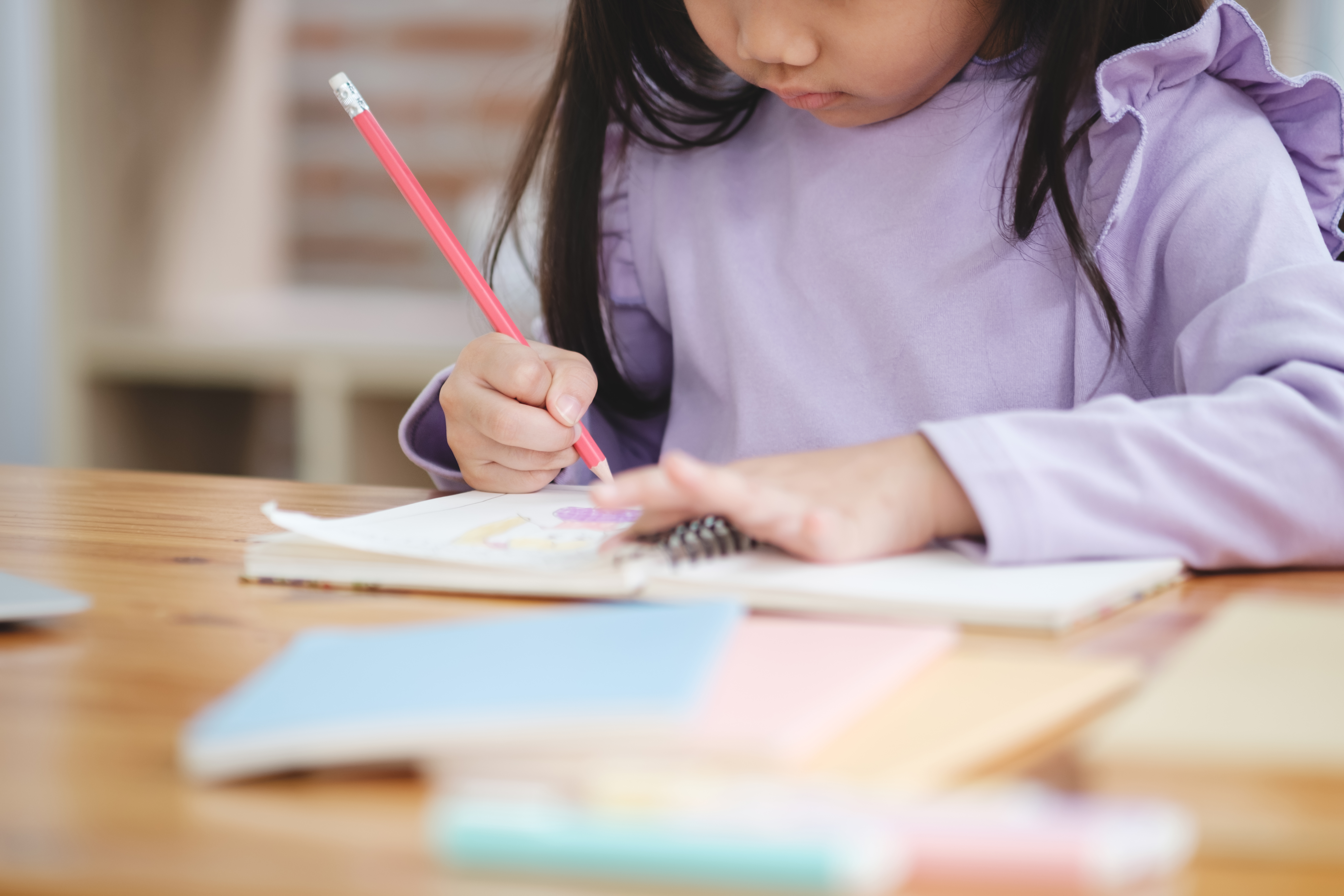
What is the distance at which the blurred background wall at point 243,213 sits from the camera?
5.62 ft

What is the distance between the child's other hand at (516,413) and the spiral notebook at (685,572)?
104 millimetres

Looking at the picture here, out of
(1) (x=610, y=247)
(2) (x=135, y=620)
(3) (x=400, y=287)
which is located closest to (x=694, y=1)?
(1) (x=610, y=247)

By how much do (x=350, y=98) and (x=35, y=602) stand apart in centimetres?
33

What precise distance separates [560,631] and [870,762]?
104mm

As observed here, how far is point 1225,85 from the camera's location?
72 cm

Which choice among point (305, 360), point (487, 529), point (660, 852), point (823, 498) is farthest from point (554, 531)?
point (305, 360)

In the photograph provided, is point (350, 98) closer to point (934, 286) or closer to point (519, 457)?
point (519, 457)

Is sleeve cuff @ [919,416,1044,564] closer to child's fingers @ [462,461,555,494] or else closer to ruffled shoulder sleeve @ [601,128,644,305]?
child's fingers @ [462,461,555,494]

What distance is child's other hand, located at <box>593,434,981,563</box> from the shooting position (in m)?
0.49

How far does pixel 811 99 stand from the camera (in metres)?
0.75

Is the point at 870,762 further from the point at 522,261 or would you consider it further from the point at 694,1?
the point at 522,261

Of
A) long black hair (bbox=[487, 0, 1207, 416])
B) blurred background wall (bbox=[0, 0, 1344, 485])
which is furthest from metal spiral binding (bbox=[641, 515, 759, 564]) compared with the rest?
blurred background wall (bbox=[0, 0, 1344, 485])

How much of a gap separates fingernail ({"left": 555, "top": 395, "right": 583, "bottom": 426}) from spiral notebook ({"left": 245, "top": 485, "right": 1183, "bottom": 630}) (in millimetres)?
103

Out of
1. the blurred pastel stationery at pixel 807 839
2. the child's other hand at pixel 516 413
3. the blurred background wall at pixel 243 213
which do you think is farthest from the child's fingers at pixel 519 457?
the blurred background wall at pixel 243 213
